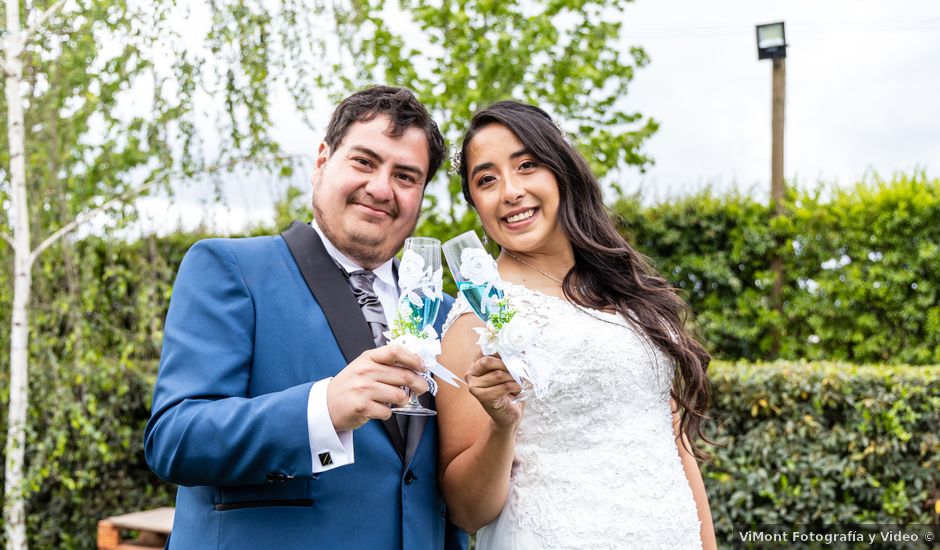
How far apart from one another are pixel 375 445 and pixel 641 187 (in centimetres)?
647

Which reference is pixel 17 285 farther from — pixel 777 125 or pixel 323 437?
pixel 777 125

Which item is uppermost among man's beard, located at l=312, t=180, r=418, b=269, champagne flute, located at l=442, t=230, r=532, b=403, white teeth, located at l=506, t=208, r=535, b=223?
white teeth, located at l=506, t=208, r=535, b=223

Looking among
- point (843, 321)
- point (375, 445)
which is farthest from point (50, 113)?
point (843, 321)

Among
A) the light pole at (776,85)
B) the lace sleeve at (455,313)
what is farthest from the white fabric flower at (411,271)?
the light pole at (776,85)

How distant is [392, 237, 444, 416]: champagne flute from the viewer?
→ 1919 mm

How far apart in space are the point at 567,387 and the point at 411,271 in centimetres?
86

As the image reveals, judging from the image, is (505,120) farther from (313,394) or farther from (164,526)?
(164,526)

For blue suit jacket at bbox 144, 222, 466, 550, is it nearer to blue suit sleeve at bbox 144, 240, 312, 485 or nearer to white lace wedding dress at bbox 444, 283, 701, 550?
blue suit sleeve at bbox 144, 240, 312, 485

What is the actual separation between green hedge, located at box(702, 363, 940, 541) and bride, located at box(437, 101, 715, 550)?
257 centimetres

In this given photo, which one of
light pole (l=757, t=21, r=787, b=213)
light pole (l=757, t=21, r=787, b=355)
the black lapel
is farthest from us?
light pole (l=757, t=21, r=787, b=213)

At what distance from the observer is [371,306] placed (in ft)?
7.77

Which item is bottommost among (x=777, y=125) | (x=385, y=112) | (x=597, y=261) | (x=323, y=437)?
(x=323, y=437)

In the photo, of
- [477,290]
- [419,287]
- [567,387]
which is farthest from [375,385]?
[567,387]

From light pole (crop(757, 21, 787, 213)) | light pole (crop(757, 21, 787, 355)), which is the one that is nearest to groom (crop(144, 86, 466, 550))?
light pole (crop(757, 21, 787, 355))
